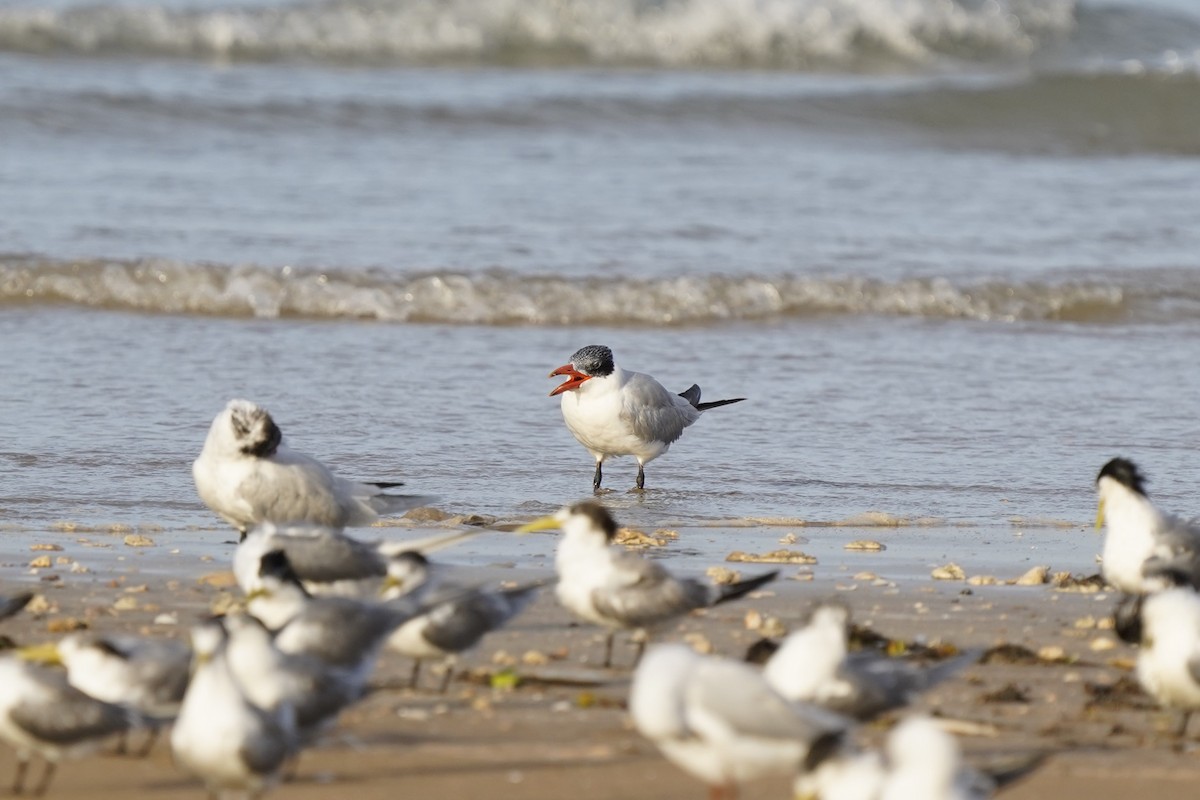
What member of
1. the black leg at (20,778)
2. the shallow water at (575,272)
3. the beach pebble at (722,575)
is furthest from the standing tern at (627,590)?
the black leg at (20,778)

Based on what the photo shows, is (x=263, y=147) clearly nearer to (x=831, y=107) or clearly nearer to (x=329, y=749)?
(x=831, y=107)

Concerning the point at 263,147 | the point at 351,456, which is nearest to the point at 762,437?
the point at 351,456

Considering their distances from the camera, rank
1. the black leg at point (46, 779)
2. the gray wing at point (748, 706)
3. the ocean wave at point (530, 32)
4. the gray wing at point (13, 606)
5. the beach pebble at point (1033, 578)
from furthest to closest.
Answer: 1. the ocean wave at point (530, 32)
2. the beach pebble at point (1033, 578)
3. the gray wing at point (13, 606)
4. the black leg at point (46, 779)
5. the gray wing at point (748, 706)

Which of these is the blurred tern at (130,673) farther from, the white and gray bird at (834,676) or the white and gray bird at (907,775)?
the white and gray bird at (907,775)

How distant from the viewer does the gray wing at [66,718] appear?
4043 mm

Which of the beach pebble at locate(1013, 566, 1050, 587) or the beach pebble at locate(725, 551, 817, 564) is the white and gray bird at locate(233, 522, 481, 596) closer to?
the beach pebble at locate(725, 551, 817, 564)

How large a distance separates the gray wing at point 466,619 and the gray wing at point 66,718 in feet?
3.15

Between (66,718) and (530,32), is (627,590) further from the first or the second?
(530,32)

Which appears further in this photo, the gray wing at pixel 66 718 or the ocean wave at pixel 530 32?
the ocean wave at pixel 530 32

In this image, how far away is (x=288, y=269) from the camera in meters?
12.0

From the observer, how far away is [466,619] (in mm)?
→ 4887

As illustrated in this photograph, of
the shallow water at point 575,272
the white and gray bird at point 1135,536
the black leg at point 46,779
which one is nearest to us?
the black leg at point 46,779

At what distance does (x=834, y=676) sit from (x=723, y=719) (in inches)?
24.1

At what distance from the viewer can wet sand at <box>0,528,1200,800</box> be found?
14.0ft
